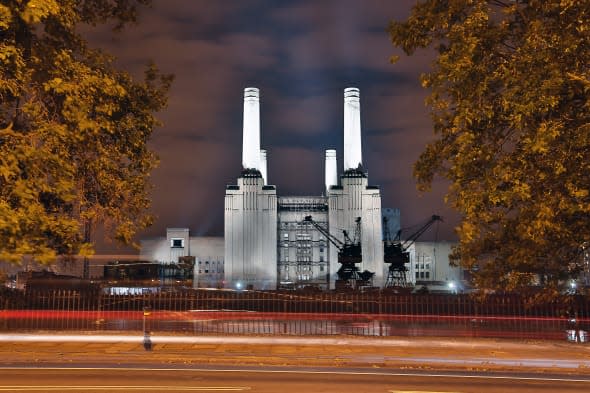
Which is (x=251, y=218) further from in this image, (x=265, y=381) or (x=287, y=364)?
(x=265, y=381)

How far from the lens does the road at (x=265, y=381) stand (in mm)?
13062

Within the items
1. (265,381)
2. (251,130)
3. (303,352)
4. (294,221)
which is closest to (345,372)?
(265,381)

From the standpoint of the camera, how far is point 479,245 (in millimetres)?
A: 13148

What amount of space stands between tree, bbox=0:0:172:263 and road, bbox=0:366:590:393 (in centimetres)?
425

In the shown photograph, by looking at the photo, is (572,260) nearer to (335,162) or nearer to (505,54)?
(505,54)

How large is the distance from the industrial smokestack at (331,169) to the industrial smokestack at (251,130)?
19.4 metres

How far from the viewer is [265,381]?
14172mm

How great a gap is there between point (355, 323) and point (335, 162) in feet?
368

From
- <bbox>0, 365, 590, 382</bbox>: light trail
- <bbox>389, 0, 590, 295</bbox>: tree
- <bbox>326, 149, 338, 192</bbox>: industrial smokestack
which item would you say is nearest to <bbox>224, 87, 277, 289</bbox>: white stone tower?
<bbox>326, 149, 338, 192</bbox>: industrial smokestack

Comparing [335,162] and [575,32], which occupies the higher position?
[335,162]

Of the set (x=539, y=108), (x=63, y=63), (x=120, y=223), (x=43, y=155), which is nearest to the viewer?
(x=43, y=155)

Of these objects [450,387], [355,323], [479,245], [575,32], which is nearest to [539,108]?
[575,32]

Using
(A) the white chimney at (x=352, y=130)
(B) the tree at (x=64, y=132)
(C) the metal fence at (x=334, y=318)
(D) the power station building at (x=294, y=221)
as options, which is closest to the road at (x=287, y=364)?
(C) the metal fence at (x=334, y=318)

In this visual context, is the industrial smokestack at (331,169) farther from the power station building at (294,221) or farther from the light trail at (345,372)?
the light trail at (345,372)
